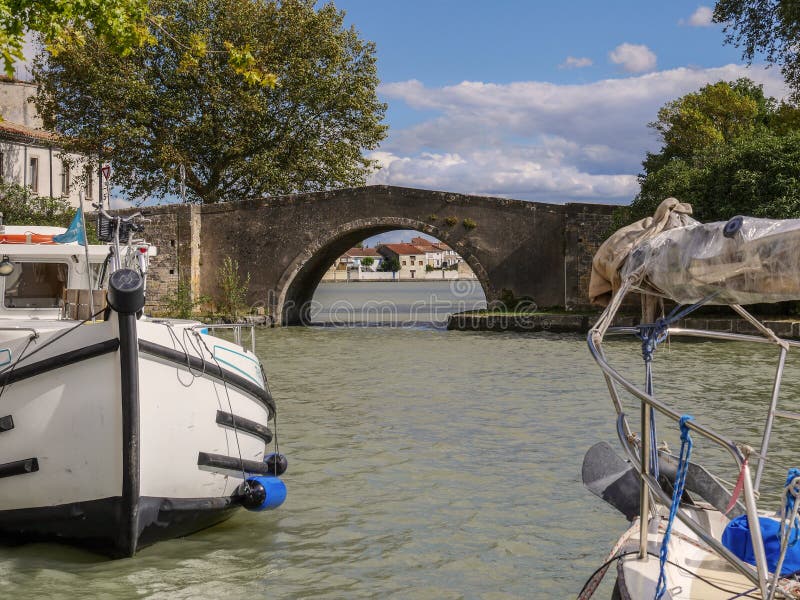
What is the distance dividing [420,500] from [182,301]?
58.9ft

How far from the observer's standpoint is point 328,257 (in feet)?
91.7

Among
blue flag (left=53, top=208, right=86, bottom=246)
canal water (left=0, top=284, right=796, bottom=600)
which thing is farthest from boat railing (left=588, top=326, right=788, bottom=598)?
blue flag (left=53, top=208, right=86, bottom=246)

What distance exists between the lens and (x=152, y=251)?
9500 mm

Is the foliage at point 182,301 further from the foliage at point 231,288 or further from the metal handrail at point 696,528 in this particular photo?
the metal handrail at point 696,528

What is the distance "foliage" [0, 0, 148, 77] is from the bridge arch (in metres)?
14.6

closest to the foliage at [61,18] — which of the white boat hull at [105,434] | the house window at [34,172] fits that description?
the white boat hull at [105,434]

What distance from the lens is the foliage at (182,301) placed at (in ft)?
79.5

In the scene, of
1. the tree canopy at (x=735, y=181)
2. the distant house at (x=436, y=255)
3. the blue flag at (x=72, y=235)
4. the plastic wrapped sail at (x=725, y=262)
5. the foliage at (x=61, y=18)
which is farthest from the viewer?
the distant house at (x=436, y=255)

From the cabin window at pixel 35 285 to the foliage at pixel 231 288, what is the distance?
17.0 m

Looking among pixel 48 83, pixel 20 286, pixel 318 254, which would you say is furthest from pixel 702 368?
pixel 48 83

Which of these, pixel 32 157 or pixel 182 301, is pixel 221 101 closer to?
pixel 182 301

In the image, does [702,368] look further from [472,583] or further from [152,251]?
[472,583]

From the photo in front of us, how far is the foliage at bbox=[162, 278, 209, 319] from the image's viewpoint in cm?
2423

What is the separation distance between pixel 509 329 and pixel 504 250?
97.9 inches
